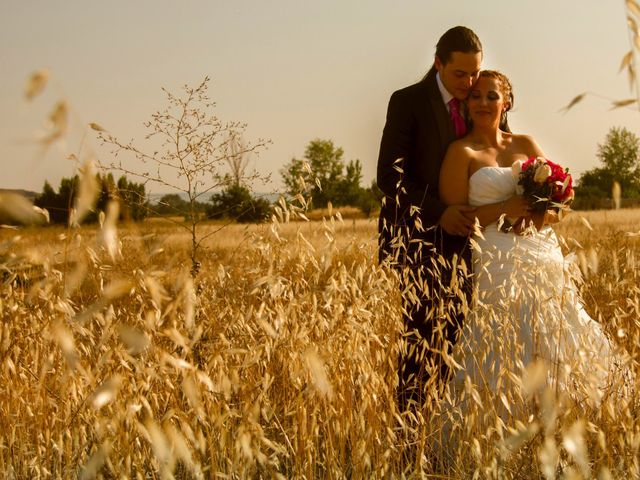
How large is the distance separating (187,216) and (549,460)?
1.93 m

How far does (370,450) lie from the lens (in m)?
2.32

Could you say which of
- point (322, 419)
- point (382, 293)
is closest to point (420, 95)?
point (382, 293)

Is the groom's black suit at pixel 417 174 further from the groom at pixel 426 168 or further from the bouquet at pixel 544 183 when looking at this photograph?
the bouquet at pixel 544 183

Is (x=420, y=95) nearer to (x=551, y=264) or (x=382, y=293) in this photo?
(x=551, y=264)

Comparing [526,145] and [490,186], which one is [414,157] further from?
[526,145]

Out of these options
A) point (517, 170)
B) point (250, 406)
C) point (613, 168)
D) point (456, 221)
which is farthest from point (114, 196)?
point (613, 168)

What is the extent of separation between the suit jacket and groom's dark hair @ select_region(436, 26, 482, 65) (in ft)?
0.79

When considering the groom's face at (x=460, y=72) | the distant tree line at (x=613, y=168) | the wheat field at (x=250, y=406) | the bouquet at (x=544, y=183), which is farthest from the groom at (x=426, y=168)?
the distant tree line at (x=613, y=168)

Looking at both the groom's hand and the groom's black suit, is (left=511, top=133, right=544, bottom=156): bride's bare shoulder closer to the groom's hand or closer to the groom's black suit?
the groom's black suit

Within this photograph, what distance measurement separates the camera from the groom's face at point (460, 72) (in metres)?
3.61

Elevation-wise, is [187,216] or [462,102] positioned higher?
[462,102]

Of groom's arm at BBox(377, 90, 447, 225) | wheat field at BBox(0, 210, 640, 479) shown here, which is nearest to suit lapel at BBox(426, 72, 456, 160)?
groom's arm at BBox(377, 90, 447, 225)

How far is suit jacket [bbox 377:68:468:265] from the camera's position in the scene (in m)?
3.64

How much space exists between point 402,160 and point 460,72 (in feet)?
1.78
